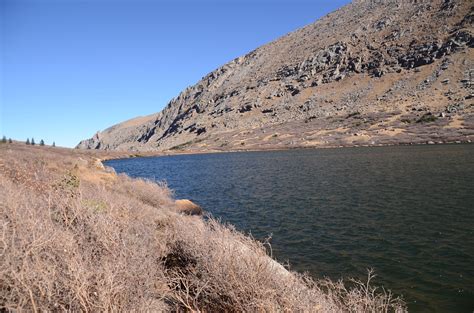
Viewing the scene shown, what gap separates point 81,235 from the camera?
21.3 feet

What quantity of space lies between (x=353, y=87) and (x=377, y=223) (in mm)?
110518

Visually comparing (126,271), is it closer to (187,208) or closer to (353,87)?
(187,208)

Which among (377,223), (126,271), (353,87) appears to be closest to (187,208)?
(377,223)

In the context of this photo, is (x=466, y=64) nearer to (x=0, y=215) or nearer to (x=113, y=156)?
(x=113, y=156)

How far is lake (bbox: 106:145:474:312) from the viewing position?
10.5 metres

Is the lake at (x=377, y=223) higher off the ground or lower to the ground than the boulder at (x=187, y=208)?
lower

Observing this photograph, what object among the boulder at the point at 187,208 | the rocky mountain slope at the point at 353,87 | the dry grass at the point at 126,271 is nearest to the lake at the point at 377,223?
the boulder at the point at 187,208

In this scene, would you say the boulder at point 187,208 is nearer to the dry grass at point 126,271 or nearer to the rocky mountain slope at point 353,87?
the dry grass at point 126,271

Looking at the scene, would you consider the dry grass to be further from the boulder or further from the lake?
the boulder

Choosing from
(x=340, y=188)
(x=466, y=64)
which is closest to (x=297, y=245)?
(x=340, y=188)

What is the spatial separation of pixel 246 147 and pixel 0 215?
9637cm

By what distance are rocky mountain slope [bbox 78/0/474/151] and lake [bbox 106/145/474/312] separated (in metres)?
47.5

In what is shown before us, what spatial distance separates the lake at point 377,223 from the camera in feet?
34.6

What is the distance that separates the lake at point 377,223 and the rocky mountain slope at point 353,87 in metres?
47.5
